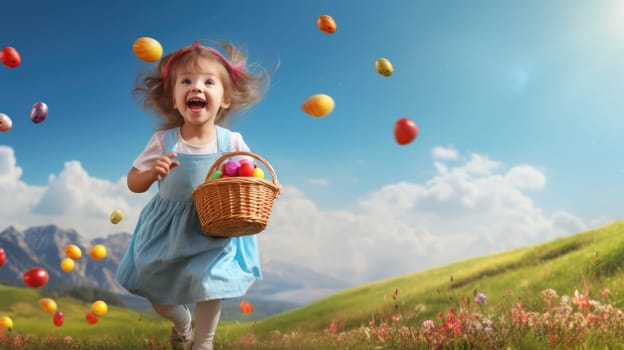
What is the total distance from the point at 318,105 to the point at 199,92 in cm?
90

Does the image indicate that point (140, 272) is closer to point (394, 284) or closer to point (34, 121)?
point (34, 121)

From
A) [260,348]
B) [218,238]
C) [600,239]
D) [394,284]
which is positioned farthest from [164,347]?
[600,239]

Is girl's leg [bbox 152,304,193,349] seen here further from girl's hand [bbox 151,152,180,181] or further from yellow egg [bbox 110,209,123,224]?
yellow egg [bbox 110,209,123,224]

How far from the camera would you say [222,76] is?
4738mm

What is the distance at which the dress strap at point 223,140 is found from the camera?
4641 mm

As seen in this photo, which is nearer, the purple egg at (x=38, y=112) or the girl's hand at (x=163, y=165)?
the girl's hand at (x=163, y=165)

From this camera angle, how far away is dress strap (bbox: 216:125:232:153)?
183 inches

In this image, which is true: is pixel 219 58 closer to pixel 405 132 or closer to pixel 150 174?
pixel 150 174

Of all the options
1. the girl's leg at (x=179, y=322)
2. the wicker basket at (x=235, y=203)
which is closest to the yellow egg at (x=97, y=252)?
the girl's leg at (x=179, y=322)

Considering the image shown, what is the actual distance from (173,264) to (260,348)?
1.27m

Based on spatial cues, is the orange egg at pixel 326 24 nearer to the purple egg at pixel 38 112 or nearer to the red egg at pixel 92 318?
the purple egg at pixel 38 112

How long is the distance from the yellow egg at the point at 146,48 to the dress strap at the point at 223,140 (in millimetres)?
755

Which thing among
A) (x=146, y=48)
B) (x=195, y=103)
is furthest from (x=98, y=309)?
(x=146, y=48)

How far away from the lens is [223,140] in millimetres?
4691
